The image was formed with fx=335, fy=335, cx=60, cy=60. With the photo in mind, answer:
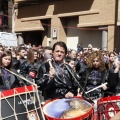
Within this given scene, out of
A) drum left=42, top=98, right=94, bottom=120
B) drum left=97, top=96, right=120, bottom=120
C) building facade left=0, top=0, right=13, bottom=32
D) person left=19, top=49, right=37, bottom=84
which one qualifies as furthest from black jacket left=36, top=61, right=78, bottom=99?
building facade left=0, top=0, right=13, bottom=32

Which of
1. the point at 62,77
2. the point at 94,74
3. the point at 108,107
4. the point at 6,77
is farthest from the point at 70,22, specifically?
the point at 108,107

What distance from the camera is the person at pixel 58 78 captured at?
4219 millimetres

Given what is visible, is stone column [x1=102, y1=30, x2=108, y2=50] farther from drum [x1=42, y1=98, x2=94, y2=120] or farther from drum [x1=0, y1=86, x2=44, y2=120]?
drum [x1=0, y1=86, x2=44, y2=120]

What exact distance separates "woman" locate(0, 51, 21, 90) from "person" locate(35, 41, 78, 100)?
1.56 ft

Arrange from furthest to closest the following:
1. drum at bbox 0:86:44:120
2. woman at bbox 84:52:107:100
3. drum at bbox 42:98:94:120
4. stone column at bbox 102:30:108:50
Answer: stone column at bbox 102:30:108:50 < woman at bbox 84:52:107:100 < drum at bbox 42:98:94:120 < drum at bbox 0:86:44:120

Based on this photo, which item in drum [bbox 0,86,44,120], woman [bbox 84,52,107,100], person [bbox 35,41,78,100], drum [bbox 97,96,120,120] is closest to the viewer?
drum [bbox 0,86,44,120]

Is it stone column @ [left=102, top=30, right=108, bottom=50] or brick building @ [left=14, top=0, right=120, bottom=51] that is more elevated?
brick building @ [left=14, top=0, right=120, bottom=51]

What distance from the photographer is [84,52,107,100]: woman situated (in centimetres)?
552

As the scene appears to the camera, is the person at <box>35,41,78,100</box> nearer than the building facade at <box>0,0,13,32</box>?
Yes

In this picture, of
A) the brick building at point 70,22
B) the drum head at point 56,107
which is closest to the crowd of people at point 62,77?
the drum head at point 56,107

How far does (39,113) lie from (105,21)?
16431mm

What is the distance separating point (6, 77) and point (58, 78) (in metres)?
0.81

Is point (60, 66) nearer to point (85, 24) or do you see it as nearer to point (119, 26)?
point (119, 26)

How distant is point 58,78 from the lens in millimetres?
4266
